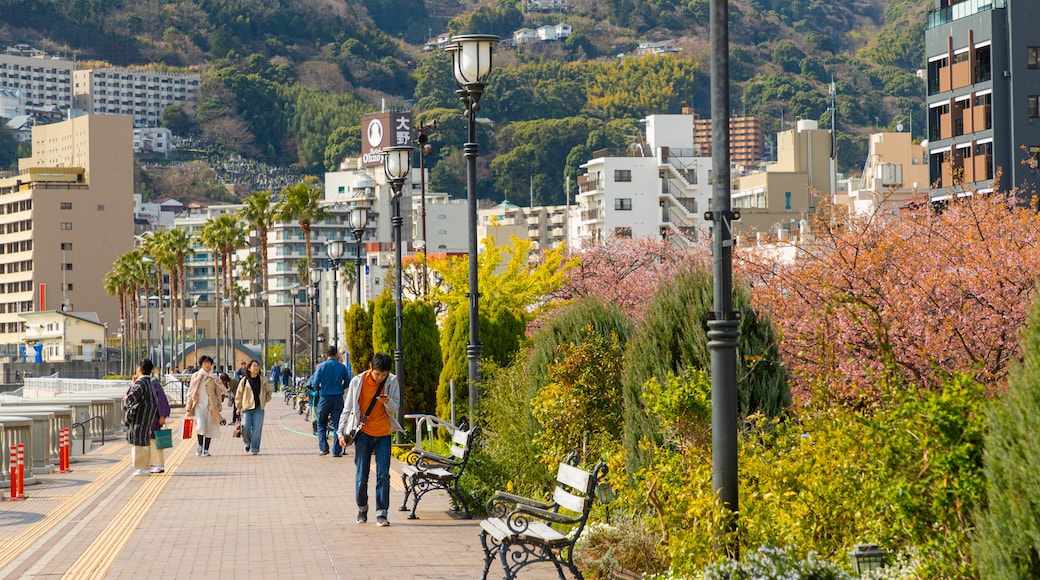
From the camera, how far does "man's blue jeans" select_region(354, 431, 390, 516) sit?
14.9 metres

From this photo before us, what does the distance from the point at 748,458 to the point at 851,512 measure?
3.78 ft

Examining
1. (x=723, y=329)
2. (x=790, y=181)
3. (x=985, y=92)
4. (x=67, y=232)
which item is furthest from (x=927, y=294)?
(x=67, y=232)

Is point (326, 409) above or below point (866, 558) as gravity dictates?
below

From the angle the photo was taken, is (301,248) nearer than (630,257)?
No

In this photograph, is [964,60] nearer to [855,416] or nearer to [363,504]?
[363,504]

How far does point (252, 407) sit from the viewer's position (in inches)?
1076

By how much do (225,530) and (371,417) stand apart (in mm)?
1863

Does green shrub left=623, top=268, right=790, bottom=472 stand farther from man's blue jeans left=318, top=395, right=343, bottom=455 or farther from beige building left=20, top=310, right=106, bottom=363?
beige building left=20, top=310, right=106, bottom=363

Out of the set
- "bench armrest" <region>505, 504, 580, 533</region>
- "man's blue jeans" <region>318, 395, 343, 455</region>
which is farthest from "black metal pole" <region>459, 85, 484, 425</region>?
"bench armrest" <region>505, 504, 580, 533</region>

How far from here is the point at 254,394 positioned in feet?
90.1

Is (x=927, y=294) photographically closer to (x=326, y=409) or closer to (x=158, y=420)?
(x=326, y=409)

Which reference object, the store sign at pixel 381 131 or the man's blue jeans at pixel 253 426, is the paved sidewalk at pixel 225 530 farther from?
the store sign at pixel 381 131

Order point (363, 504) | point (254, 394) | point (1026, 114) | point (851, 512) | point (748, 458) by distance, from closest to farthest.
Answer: point (851, 512), point (748, 458), point (363, 504), point (254, 394), point (1026, 114)

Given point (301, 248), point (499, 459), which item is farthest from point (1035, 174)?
point (301, 248)
